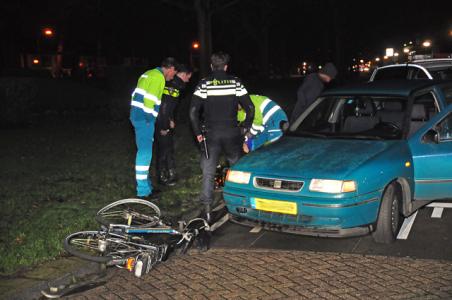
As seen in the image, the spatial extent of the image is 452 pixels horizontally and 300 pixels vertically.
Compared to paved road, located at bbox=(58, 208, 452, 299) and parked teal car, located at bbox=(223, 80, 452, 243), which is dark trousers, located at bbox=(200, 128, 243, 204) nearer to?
parked teal car, located at bbox=(223, 80, 452, 243)

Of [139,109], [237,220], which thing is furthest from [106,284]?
[139,109]

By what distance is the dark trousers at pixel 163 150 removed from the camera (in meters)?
8.30

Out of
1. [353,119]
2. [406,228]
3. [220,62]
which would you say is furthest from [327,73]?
[406,228]

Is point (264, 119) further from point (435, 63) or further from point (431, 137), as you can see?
point (435, 63)

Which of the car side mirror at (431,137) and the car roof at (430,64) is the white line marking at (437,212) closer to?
the car side mirror at (431,137)

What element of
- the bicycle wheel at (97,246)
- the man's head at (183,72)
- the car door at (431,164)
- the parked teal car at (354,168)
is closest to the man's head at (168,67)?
the man's head at (183,72)

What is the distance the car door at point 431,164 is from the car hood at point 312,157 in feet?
1.21

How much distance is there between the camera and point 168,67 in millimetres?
7512

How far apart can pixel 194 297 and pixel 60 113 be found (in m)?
16.7

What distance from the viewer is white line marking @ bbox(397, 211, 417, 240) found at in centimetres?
578

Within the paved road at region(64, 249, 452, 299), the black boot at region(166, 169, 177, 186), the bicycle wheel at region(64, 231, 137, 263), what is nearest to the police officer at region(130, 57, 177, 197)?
the black boot at region(166, 169, 177, 186)

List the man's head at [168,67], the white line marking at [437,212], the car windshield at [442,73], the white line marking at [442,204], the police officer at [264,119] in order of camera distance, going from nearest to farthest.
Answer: the white line marking at [437,212]
the white line marking at [442,204]
the man's head at [168,67]
the police officer at [264,119]
the car windshield at [442,73]

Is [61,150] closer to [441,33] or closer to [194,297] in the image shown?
[194,297]

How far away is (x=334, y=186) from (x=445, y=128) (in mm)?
1940
